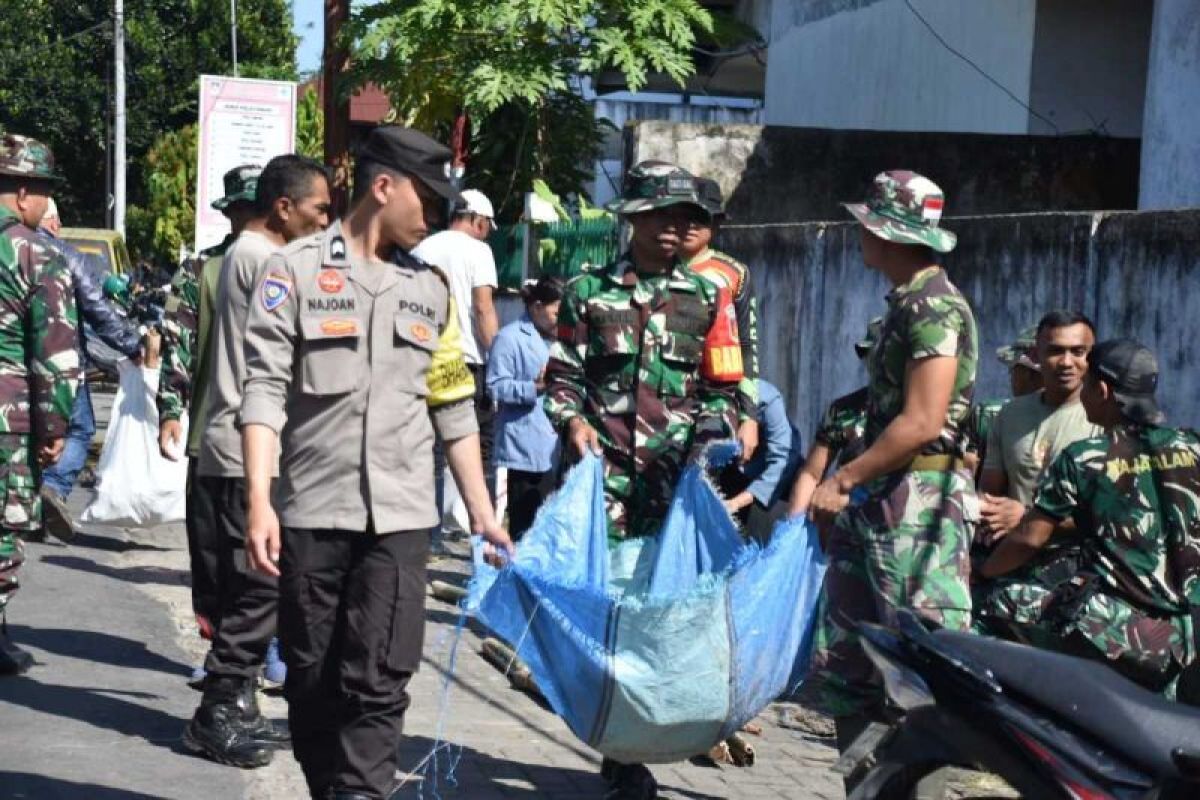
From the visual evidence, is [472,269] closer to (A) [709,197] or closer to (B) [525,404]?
(B) [525,404]

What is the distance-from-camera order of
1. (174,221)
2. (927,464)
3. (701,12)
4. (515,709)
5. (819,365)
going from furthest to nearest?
(174,221), (701,12), (819,365), (515,709), (927,464)

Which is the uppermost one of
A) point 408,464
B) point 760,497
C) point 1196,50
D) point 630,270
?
point 1196,50

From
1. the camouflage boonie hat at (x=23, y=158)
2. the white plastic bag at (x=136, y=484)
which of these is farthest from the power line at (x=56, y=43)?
the camouflage boonie hat at (x=23, y=158)

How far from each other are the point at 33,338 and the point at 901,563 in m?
3.77

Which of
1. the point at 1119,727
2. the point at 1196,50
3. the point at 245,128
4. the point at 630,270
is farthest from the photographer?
the point at 245,128

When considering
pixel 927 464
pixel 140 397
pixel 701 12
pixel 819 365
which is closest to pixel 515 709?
pixel 927 464

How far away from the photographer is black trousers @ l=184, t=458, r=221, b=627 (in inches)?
274

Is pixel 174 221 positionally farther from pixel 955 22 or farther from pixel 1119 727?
pixel 1119 727

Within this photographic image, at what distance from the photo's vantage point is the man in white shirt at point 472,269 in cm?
1100

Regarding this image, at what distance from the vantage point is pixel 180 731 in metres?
6.98

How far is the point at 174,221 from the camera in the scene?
4188 centimetres

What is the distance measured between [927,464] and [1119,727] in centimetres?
188

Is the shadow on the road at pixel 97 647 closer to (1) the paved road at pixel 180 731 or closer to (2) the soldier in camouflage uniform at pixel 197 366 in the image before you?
(1) the paved road at pixel 180 731

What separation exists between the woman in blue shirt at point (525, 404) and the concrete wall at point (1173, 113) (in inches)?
153
